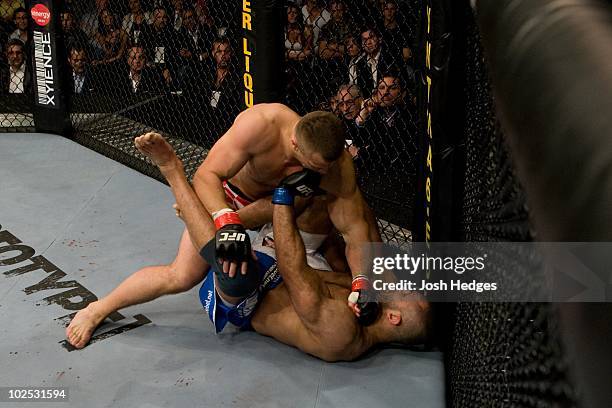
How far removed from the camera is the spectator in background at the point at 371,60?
118 inches

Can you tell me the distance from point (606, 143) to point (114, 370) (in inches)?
80.7

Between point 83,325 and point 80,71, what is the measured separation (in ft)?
7.72

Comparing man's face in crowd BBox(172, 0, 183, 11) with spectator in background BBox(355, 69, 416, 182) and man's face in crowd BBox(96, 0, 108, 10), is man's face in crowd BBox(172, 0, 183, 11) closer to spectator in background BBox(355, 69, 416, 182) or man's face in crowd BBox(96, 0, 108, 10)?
man's face in crowd BBox(96, 0, 108, 10)

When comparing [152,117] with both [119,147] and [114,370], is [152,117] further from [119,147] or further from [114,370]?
[114,370]

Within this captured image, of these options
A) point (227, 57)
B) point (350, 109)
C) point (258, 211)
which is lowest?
point (258, 211)

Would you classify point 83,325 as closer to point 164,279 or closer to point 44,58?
point 164,279

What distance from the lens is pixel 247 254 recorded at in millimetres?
2131

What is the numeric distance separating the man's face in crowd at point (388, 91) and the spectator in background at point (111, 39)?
1994 mm

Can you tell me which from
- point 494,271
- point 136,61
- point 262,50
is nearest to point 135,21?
point 136,61

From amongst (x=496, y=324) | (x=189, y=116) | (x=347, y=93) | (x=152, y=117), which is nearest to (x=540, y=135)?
(x=496, y=324)

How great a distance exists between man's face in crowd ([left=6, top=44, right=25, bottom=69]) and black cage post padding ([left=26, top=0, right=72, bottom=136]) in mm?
437

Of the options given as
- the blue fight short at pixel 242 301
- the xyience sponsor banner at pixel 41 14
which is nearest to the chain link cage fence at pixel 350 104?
the xyience sponsor banner at pixel 41 14

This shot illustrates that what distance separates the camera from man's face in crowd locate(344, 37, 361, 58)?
3086 mm

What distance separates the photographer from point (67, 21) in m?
4.24
